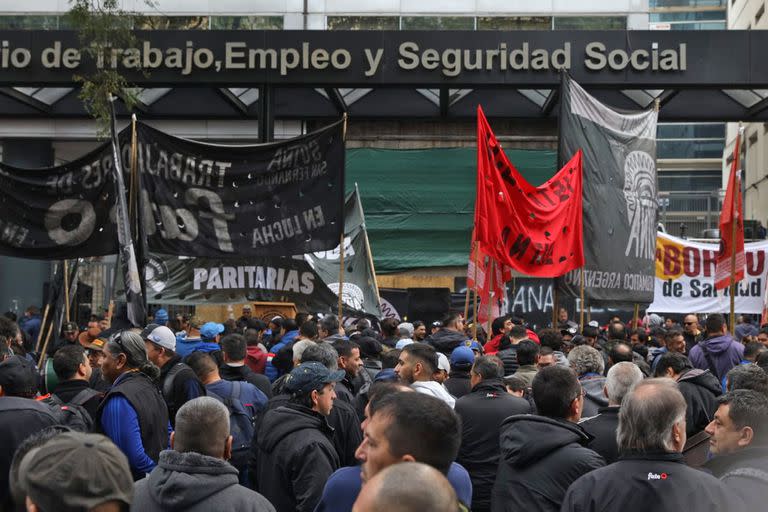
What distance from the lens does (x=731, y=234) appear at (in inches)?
600

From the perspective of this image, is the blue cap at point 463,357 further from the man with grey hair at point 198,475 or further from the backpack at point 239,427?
the man with grey hair at point 198,475

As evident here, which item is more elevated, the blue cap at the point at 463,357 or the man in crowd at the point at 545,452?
the blue cap at the point at 463,357

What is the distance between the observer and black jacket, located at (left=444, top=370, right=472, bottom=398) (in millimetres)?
8602

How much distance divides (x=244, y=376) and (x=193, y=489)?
4.36 metres

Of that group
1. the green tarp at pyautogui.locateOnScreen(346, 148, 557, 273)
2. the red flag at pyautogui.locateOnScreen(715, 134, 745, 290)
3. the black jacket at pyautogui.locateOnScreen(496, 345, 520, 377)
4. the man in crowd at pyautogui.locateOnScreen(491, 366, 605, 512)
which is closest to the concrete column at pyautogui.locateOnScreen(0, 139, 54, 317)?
the green tarp at pyautogui.locateOnScreen(346, 148, 557, 273)

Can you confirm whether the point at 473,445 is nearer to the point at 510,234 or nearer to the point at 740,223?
the point at 510,234

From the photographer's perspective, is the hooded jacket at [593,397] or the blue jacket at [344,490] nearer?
the blue jacket at [344,490]

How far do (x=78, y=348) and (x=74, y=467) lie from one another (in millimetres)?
4115

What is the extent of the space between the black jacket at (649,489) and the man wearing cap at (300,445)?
1.62 m

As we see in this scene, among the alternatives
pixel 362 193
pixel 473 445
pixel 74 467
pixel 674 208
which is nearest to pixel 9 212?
pixel 473 445

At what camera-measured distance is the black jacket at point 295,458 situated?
5582 millimetres

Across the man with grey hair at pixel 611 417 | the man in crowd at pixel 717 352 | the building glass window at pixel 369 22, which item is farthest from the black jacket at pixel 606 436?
the building glass window at pixel 369 22

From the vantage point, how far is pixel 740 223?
50.1 feet

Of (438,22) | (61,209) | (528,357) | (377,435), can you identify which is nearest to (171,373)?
(528,357)
